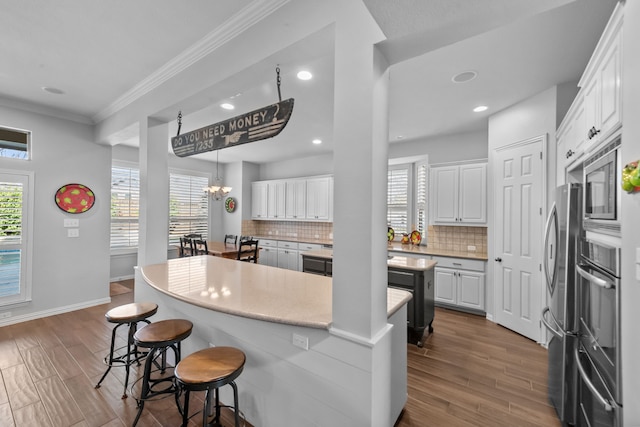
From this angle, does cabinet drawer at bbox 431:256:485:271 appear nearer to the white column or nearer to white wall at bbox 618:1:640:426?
white wall at bbox 618:1:640:426

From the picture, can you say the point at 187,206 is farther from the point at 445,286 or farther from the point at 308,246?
the point at 445,286

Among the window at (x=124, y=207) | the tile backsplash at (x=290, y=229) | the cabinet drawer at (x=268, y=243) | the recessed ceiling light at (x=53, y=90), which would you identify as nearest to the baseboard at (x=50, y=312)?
the window at (x=124, y=207)

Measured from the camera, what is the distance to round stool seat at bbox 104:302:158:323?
7.15 feet

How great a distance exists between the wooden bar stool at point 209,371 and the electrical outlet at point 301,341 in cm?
33

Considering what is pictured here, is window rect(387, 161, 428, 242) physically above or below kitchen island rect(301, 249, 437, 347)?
above

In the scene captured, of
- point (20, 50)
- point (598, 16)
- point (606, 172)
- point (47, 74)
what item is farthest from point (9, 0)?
point (598, 16)

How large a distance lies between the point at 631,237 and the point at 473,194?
3255 mm

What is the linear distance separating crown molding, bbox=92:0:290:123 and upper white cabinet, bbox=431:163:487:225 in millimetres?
3616

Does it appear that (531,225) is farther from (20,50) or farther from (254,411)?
(20,50)

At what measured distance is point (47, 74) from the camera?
113 inches

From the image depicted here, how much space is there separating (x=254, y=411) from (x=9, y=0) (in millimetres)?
3263

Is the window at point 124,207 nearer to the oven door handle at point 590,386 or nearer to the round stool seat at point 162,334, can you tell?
the round stool seat at point 162,334

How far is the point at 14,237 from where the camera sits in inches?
143

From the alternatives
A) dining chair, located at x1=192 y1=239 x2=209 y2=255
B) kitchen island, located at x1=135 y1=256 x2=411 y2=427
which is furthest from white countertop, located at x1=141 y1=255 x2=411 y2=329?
dining chair, located at x1=192 y1=239 x2=209 y2=255
